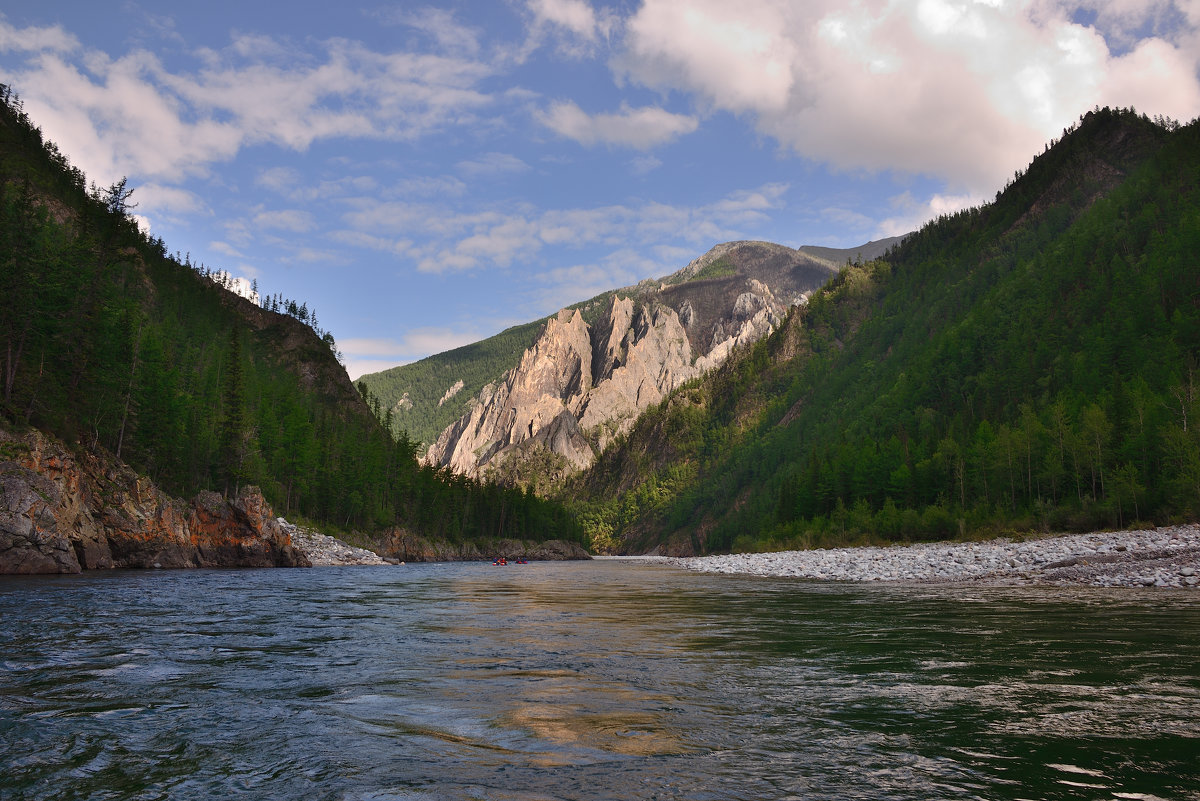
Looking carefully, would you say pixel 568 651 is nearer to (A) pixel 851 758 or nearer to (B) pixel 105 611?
(A) pixel 851 758

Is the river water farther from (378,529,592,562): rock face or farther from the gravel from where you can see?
(378,529,592,562): rock face

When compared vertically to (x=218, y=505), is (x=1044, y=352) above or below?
above

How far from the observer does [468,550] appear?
141500 millimetres

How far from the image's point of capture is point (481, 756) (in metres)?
7.29

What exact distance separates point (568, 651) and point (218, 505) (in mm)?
55619

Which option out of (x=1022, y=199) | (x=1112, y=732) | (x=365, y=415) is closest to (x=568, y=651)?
(x=1112, y=732)

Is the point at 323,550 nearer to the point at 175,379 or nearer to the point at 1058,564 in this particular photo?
the point at 175,379

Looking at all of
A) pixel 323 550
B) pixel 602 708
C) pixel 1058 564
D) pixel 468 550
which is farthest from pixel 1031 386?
pixel 602 708

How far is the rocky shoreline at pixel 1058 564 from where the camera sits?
30.8 metres

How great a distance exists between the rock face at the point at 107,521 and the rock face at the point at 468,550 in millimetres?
41095

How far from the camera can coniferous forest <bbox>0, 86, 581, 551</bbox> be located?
47969 millimetres

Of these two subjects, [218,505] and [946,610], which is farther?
[218,505]

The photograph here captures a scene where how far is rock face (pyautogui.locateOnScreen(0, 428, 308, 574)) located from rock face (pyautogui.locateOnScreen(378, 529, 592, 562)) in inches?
1618

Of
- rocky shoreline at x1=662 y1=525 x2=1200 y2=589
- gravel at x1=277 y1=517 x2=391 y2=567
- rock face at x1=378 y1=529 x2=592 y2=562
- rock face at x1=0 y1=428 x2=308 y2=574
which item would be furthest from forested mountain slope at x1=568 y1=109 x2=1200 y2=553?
rock face at x1=0 y1=428 x2=308 y2=574
